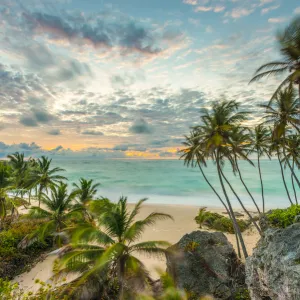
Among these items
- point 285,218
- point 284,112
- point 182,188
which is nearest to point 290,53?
point 284,112

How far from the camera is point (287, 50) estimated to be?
9.45 metres

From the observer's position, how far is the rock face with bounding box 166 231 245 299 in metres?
9.11

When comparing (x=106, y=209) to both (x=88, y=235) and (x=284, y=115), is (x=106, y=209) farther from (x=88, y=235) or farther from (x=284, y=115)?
(x=284, y=115)

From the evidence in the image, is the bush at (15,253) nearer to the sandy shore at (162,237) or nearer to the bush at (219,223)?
the sandy shore at (162,237)

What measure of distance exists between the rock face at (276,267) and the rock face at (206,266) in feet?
8.71

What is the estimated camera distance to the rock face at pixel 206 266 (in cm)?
911

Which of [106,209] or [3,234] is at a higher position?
[106,209]

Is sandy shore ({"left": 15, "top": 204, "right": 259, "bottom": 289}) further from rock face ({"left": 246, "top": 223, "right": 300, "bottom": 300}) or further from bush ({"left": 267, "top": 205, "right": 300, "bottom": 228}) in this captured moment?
rock face ({"left": 246, "top": 223, "right": 300, "bottom": 300})

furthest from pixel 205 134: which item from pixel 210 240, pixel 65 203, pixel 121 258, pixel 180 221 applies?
pixel 180 221

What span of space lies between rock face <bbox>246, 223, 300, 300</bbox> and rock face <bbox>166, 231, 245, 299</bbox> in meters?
2.66

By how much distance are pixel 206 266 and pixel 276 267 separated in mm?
4608

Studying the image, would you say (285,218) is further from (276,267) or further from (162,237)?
(162,237)

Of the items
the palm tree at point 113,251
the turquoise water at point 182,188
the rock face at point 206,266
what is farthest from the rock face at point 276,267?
the turquoise water at point 182,188

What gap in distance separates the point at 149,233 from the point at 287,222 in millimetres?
12224
